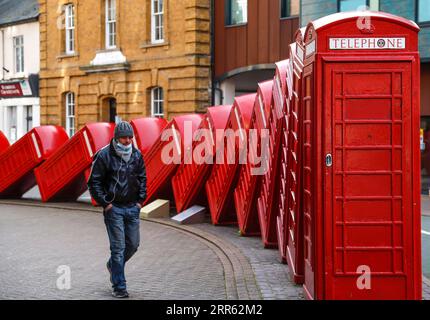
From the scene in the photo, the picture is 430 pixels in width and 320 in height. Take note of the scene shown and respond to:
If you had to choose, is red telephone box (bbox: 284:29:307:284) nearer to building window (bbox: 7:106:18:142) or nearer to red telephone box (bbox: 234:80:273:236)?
red telephone box (bbox: 234:80:273:236)

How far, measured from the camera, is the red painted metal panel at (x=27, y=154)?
19.9m

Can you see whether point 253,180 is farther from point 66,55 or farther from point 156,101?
point 66,55

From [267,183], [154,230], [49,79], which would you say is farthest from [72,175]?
[49,79]

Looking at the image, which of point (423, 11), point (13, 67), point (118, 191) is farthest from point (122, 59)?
point (118, 191)

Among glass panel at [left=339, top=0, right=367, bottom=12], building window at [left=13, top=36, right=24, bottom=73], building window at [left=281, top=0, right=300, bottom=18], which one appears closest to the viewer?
glass panel at [left=339, top=0, right=367, bottom=12]

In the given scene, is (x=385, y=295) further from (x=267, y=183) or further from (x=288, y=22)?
(x=288, y=22)

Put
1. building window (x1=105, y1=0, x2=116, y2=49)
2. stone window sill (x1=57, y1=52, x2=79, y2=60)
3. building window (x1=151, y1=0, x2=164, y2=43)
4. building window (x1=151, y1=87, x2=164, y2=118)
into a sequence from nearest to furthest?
building window (x1=151, y1=0, x2=164, y2=43) → building window (x1=151, y1=87, x2=164, y2=118) → building window (x1=105, y1=0, x2=116, y2=49) → stone window sill (x1=57, y1=52, x2=79, y2=60)

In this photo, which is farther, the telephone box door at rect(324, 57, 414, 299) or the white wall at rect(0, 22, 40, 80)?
the white wall at rect(0, 22, 40, 80)

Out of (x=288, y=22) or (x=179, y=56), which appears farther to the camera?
(x=179, y=56)

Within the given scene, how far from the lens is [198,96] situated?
2916cm

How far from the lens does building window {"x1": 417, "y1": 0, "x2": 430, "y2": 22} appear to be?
22109mm

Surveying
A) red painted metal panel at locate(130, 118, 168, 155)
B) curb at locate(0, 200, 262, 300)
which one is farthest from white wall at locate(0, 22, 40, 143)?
curb at locate(0, 200, 262, 300)

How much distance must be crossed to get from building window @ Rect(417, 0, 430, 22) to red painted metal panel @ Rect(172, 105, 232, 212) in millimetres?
8930

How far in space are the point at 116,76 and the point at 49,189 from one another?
1386 centimetres
